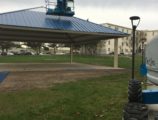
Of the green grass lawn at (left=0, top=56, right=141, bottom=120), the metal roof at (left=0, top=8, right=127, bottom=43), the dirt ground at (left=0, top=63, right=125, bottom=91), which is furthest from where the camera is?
the metal roof at (left=0, top=8, right=127, bottom=43)

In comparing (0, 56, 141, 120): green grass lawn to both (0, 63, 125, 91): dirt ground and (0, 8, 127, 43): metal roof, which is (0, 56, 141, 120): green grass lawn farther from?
(0, 8, 127, 43): metal roof

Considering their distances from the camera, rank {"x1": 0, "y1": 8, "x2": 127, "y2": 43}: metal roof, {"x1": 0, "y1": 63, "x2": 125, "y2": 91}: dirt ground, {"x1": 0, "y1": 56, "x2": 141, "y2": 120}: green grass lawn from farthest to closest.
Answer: {"x1": 0, "y1": 8, "x2": 127, "y2": 43}: metal roof
{"x1": 0, "y1": 63, "x2": 125, "y2": 91}: dirt ground
{"x1": 0, "y1": 56, "x2": 141, "y2": 120}: green grass lawn

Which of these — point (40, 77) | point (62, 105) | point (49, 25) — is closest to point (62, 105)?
point (62, 105)

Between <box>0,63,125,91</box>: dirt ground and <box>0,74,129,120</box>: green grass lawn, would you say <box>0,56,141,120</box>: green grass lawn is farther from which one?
<box>0,63,125,91</box>: dirt ground

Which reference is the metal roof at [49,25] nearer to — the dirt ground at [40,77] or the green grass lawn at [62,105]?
the dirt ground at [40,77]

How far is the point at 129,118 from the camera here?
5.45 m

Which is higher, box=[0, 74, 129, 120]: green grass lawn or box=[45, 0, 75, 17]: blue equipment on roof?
box=[45, 0, 75, 17]: blue equipment on roof

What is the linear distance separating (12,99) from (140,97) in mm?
6926

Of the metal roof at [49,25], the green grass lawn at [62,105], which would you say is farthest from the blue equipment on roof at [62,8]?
the green grass lawn at [62,105]

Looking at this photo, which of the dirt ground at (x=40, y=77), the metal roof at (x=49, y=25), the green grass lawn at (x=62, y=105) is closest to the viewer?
the green grass lawn at (x=62, y=105)

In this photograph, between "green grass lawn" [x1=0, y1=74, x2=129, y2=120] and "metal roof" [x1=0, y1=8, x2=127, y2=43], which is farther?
"metal roof" [x1=0, y1=8, x2=127, y2=43]

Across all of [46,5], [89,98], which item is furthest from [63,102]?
[46,5]

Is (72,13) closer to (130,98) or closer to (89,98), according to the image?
(89,98)

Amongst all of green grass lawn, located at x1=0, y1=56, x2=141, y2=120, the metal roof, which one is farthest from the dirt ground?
the metal roof
